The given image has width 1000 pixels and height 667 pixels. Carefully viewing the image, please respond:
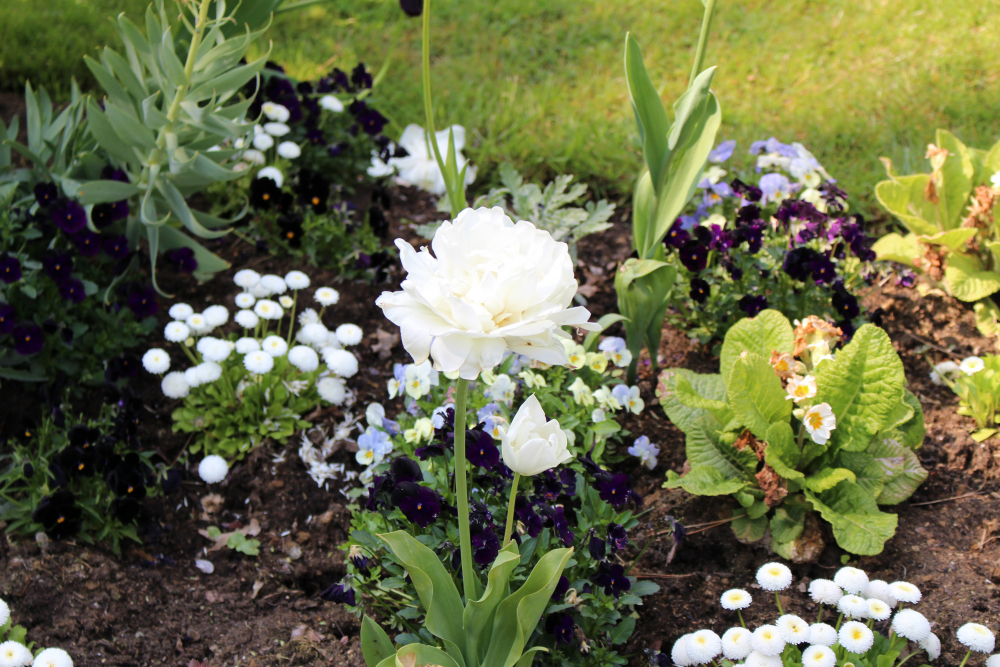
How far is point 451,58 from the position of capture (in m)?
4.15

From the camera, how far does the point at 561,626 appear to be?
1543 mm

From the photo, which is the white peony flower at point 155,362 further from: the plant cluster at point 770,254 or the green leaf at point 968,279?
the green leaf at point 968,279

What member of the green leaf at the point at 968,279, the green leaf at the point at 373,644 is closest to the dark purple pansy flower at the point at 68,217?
the green leaf at the point at 373,644

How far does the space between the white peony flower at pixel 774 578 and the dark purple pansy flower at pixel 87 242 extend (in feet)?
6.68

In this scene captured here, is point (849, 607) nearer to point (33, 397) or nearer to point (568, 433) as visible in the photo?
point (568, 433)

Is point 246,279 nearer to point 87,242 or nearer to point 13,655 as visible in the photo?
point 87,242

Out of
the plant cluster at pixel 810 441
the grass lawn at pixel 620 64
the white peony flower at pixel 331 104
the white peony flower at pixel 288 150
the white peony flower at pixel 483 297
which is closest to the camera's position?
the white peony flower at pixel 483 297

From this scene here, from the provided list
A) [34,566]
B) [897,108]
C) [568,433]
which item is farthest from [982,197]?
[34,566]

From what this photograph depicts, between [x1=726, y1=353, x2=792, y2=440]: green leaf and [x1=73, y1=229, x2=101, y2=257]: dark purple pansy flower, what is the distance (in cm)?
186

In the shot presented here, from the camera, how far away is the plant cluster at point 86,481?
1.96 metres

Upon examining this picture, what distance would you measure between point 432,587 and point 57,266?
1654mm

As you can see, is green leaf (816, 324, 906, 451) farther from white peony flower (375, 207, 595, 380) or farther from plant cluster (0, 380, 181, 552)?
plant cluster (0, 380, 181, 552)

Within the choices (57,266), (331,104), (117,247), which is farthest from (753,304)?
(57,266)

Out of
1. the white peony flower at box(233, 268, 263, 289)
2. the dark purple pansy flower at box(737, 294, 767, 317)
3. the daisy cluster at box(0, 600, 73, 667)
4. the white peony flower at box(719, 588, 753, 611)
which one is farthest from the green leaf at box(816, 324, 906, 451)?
the daisy cluster at box(0, 600, 73, 667)
